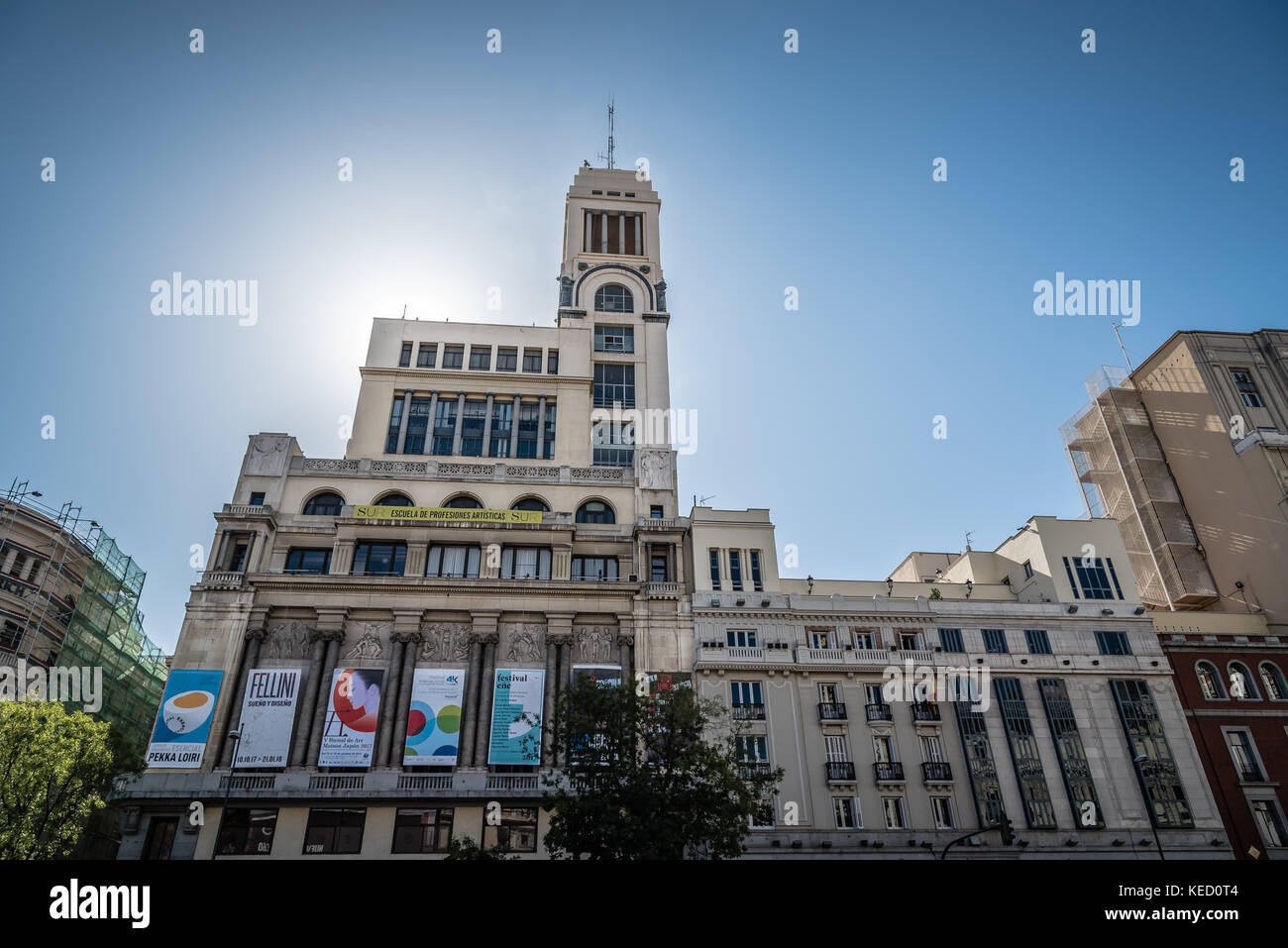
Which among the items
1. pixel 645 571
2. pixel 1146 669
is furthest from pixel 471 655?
pixel 1146 669

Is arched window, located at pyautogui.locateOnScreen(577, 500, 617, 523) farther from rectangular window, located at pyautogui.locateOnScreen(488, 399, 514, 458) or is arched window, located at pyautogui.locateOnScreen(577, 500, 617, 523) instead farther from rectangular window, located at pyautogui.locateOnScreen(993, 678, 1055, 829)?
rectangular window, located at pyautogui.locateOnScreen(993, 678, 1055, 829)

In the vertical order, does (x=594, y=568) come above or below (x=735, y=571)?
above

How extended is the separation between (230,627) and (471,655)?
1574 centimetres

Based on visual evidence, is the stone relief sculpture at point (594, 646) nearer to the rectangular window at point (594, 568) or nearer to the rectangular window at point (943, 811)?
the rectangular window at point (594, 568)

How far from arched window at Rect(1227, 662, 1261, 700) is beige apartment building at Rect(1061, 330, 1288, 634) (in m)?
8.15

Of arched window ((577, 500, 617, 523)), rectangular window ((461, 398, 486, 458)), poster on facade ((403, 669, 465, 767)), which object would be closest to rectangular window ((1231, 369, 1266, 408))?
arched window ((577, 500, 617, 523))

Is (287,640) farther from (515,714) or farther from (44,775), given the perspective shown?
(515,714)

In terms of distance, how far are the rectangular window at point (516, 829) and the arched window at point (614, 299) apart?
4699 centimetres

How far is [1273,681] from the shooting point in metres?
56.3

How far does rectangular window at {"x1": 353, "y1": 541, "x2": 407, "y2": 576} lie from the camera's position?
56.0 meters

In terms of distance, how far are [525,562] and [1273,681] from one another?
176 ft

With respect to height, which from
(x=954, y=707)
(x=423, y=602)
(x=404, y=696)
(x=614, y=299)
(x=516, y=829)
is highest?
(x=614, y=299)

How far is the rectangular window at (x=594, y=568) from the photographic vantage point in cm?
5822

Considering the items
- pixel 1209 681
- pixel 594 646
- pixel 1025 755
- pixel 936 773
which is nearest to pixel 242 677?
pixel 594 646
